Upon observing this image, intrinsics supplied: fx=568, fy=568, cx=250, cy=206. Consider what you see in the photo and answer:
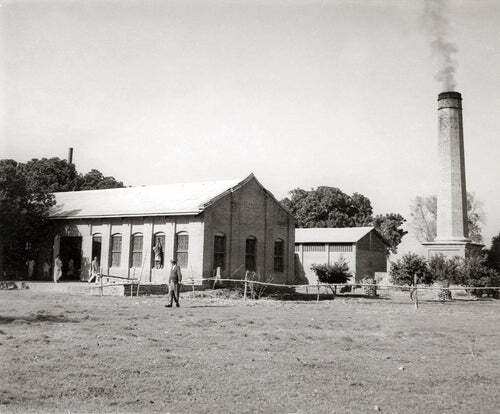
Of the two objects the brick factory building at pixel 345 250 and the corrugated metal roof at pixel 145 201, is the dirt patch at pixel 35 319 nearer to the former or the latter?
the corrugated metal roof at pixel 145 201

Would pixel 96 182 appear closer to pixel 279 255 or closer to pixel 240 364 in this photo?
pixel 279 255

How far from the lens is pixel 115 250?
32562 millimetres

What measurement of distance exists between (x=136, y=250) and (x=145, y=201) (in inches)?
123

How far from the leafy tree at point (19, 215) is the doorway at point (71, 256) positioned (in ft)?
5.28

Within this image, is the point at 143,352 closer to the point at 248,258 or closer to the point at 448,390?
the point at 448,390

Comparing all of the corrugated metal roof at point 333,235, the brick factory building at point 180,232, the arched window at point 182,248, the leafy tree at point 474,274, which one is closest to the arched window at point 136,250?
the brick factory building at point 180,232

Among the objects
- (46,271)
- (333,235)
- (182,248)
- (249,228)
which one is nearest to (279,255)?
(249,228)

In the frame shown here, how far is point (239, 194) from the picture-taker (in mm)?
31656

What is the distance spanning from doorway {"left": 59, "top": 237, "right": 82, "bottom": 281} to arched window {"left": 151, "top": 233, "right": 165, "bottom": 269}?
610cm

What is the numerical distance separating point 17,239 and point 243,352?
2730 cm

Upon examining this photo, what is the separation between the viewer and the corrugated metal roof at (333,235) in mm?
48438

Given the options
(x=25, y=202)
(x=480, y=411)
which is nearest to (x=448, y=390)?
(x=480, y=411)

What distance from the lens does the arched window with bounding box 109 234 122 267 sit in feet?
106

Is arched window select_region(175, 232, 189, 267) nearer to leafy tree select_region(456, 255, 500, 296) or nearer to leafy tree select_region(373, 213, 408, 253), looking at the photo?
leafy tree select_region(456, 255, 500, 296)
